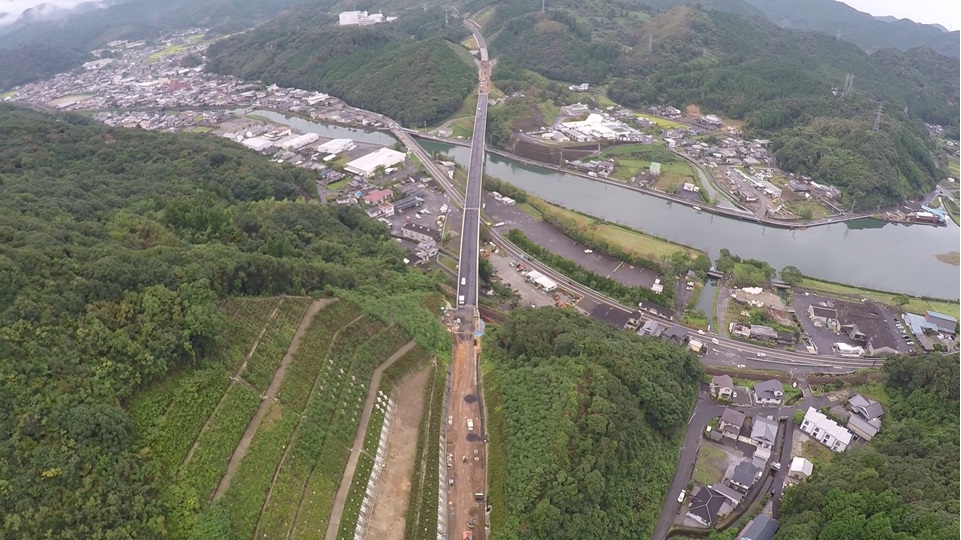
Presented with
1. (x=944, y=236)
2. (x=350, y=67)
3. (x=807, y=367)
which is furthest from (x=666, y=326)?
(x=350, y=67)

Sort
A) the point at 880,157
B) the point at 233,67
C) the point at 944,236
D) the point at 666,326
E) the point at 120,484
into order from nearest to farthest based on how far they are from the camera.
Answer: the point at 120,484
the point at 666,326
the point at 944,236
the point at 880,157
the point at 233,67

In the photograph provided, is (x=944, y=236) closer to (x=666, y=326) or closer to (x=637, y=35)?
(x=666, y=326)

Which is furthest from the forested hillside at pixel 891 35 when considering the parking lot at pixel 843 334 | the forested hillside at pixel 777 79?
the parking lot at pixel 843 334

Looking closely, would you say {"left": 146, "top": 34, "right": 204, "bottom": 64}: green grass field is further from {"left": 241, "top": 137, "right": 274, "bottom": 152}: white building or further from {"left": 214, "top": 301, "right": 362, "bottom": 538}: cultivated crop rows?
{"left": 214, "top": 301, "right": 362, "bottom": 538}: cultivated crop rows

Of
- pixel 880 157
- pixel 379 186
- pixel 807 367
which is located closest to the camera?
pixel 807 367

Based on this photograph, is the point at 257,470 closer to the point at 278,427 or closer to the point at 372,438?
the point at 278,427

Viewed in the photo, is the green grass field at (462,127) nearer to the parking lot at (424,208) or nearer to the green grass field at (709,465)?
the parking lot at (424,208)

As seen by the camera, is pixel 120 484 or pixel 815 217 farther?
pixel 815 217

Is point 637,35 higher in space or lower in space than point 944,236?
higher
